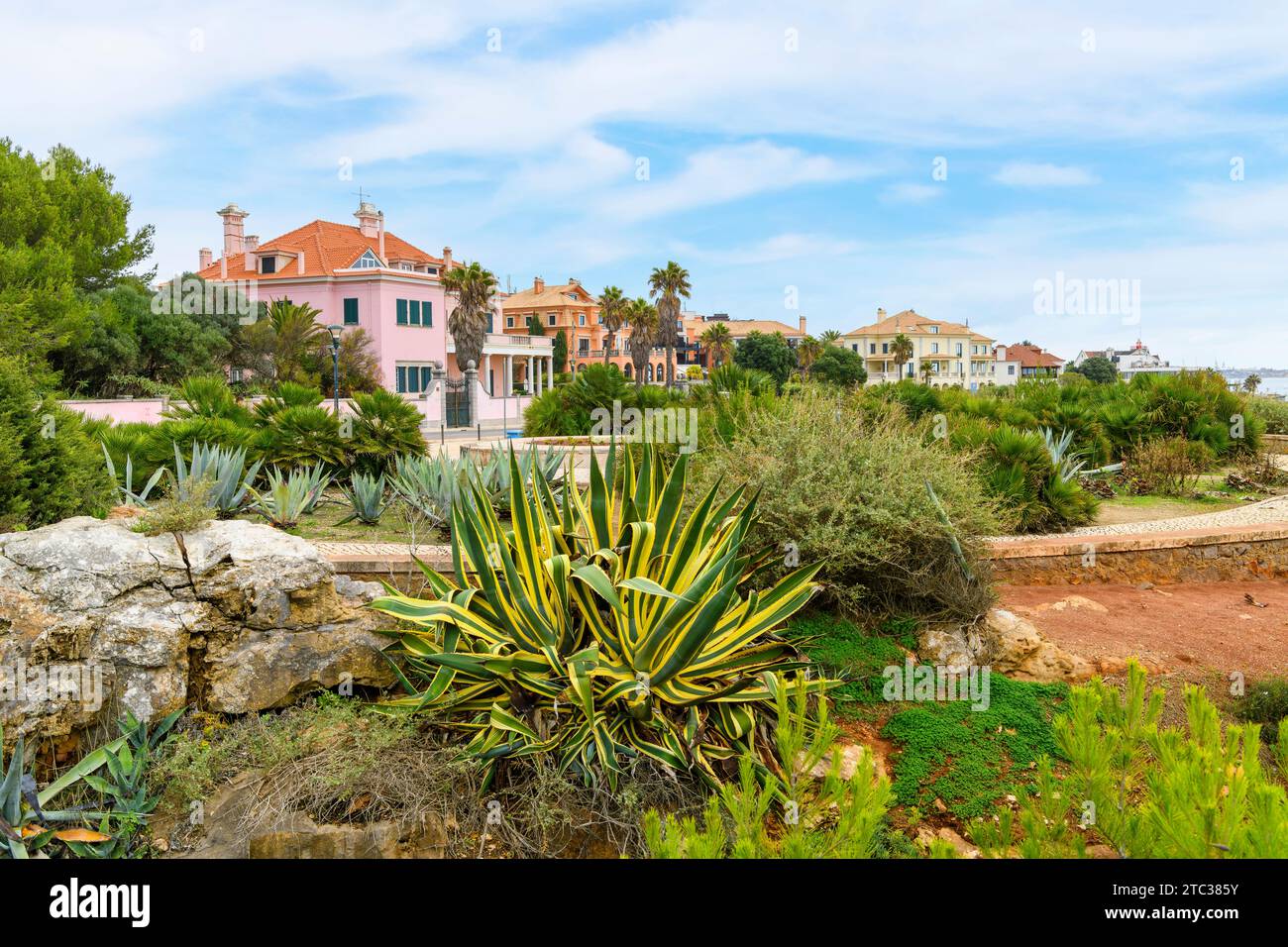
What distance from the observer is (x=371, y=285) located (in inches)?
1639

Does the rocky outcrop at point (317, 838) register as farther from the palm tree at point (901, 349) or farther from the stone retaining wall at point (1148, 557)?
the palm tree at point (901, 349)

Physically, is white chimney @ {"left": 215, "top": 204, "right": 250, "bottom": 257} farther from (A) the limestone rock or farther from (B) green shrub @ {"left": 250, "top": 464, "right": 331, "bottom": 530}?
(A) the limestone rock

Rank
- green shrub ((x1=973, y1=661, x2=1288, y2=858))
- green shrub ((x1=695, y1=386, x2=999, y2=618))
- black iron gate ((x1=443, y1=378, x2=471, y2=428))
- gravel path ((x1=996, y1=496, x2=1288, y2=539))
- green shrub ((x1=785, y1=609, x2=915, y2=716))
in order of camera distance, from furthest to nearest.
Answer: black iron gate ((x1=443, y1=378, x2=471, y2=428)) < gravel path ((x1=996, y1=496, x2=1288, y2=539)) < green shrub ((x1=695, y1=386, x2=999, y2=618)) < green shrub ((x1=785, y1=609, x2=915, y2=716)) < green shrub ((x1=973, y1=661, x2=1288, y2=858))

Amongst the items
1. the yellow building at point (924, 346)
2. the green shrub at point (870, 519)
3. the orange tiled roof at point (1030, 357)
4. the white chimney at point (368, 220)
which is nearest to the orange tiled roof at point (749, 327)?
the yellow building at point (924, 346)

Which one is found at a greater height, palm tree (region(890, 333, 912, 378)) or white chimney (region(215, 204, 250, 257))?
white chimney (region(215, 204, 250, 257))

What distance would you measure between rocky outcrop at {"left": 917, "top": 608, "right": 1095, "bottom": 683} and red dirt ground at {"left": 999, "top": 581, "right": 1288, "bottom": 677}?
0.25 m

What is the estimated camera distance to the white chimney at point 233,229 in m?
45.7

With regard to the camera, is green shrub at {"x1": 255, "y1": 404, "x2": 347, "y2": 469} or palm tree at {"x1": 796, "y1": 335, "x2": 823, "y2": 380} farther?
palm tree at {"x1": 796, "y1": 335, "x2": 823, "y2": 380}

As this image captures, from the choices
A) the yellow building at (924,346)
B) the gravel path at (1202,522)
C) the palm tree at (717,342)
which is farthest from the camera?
the yellow building at (924,346)

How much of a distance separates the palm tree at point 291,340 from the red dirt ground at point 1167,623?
108 ft

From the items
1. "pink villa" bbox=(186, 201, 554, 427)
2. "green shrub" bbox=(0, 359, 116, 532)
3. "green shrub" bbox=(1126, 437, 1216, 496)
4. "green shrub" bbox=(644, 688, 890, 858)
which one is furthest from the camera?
"pink villa" bbox=(186, 201, 554, 427)

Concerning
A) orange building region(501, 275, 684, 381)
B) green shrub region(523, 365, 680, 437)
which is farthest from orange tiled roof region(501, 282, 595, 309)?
green shrub region(523, 365, 680, 437)

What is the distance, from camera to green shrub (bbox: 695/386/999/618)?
632 cm
